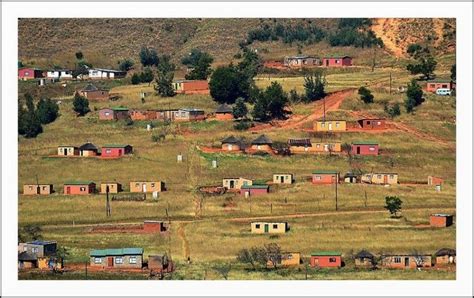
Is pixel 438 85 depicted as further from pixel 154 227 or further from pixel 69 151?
pixel 154 227

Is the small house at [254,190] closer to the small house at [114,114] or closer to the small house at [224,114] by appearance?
the small house at [224,114]

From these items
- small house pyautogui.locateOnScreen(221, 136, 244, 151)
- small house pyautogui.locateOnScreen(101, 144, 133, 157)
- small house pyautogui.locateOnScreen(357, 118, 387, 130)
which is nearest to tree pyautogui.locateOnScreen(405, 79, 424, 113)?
small house pyautogui.locateOnScreen(357, 118, 387, 130)

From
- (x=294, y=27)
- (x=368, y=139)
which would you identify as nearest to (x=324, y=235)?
(x=368, y=139)

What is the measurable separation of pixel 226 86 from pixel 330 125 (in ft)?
28.1

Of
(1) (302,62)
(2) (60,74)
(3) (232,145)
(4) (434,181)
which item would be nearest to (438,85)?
(1) (302,62)

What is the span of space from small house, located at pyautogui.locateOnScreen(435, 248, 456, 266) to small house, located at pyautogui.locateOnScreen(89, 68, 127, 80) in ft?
126

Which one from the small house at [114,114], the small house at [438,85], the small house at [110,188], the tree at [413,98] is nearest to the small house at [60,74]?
the small house at [114,114]

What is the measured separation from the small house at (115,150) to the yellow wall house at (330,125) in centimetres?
1086

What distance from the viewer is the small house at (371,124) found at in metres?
84.8

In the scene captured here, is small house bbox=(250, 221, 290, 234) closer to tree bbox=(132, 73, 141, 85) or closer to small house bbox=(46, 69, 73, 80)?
tree bbox=(132, 73, 141, 85)

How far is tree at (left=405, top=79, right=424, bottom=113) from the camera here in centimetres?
8788

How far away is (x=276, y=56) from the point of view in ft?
343

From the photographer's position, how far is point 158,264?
219ft

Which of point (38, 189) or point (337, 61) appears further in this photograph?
point (337, 61)
